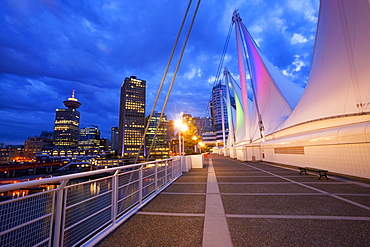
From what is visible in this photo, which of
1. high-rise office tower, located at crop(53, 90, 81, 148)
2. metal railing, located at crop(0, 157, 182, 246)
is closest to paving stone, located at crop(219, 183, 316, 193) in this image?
metal railing, located at crop(0, 157, 182, 246)

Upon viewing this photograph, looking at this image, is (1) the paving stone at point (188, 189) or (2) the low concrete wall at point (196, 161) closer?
(1) the paving stone at point (188, 189)

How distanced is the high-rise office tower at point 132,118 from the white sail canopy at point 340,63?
383 feet

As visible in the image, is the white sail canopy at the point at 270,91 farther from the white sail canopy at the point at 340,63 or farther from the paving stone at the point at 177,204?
the paving stone at the point at 177,204

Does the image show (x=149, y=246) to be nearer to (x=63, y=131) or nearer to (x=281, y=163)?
(x=281, y=163)

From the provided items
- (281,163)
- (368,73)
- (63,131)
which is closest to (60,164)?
(281,163)

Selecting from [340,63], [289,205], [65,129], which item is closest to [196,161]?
[289,205]

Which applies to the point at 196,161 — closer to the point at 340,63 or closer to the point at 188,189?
the point at 188,189

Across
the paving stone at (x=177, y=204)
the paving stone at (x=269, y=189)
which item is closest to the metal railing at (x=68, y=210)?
the paving stone at (x=177, y=204)

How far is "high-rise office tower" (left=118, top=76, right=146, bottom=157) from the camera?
117688mm

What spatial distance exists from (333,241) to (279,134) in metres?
17.5

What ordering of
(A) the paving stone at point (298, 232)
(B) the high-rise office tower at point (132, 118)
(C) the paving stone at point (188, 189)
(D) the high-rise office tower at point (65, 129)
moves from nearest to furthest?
(A) the paving stone at point (298, 232), (C) the paving stone at point (188, 189), (B) the high-rise office tower at point (132, 118), (D) the high-rise office tower at point (65, 129)

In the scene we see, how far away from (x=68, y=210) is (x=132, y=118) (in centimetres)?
12744

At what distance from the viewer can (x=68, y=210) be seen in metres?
2.71

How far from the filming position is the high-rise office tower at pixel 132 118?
11769 cm
